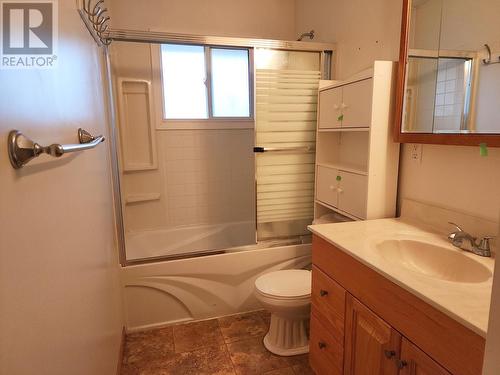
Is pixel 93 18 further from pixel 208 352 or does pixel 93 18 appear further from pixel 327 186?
pixel 208 352

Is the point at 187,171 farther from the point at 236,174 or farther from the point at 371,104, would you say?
the point at 371,104

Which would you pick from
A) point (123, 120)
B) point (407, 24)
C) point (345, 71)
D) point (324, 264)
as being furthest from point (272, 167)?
point (123, 120)

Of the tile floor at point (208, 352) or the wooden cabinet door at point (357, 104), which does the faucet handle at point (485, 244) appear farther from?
the tile floor at point (208, 352)

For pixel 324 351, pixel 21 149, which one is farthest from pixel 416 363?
pixel 21 149

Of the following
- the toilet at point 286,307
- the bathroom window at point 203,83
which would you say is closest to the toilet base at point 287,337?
the toilet at point 286,307

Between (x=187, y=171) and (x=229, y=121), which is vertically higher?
(x=229, y=121)

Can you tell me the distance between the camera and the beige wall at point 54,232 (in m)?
0.55

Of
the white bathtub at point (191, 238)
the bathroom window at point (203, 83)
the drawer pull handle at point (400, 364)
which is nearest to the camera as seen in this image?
the drawer pull handle at point (400, 364)

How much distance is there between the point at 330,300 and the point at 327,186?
85 cm

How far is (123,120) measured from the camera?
2.69 m

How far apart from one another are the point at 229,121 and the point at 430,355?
2.52m

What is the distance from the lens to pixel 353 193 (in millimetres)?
1765

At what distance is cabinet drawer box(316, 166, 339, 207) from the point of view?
1.96 metres

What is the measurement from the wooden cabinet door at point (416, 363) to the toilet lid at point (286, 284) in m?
0.77
